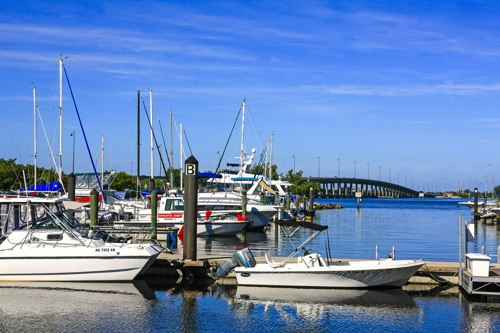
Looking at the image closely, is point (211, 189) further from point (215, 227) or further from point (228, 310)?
point (228, 310)

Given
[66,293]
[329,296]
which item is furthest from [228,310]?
[66,293]

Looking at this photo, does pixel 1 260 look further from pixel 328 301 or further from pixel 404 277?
pixel 404 277

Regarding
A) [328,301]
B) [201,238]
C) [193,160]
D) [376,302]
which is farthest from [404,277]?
[201,238]

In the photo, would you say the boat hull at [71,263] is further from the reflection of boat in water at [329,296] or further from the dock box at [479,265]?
the dock box at [479,265]

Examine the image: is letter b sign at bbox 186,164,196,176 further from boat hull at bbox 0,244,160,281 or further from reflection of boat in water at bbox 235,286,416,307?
reflection of boat in water at bbox 235,286,416,307

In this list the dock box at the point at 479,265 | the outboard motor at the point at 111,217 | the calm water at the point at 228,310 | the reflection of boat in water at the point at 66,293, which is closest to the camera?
the calm water at the point at 228,310

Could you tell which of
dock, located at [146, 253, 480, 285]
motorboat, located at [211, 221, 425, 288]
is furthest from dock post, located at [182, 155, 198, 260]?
motorboat, located at [211, 221, 425, 288]

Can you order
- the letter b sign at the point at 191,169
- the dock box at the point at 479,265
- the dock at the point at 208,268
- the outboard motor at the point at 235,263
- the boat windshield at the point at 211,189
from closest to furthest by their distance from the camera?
the dock box at the point at 479,265, the outboard motor at the point at 235,263, the dock at the point at 208,268, the letter b sign at the point at 191,169, the boat windshield at the point at 211,189

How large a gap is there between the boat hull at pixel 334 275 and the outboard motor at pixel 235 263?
208 millimetres

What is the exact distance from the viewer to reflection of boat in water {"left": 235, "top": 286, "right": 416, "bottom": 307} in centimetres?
1490

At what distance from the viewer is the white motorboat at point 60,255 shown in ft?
54.1

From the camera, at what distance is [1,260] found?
1648cm

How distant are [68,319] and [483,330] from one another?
34.0 ft

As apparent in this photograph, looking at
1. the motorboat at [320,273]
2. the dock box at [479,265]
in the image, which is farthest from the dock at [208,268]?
the dock box at [479,265]
